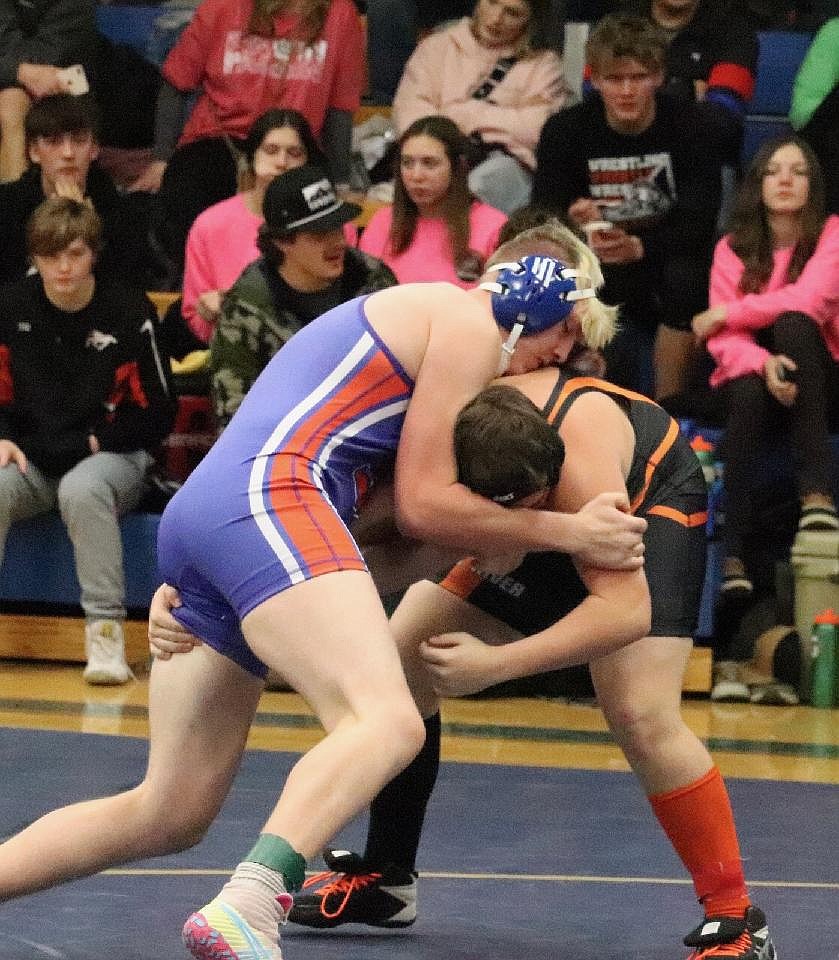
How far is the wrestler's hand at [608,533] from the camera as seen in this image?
338cm

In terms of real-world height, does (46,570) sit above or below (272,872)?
below

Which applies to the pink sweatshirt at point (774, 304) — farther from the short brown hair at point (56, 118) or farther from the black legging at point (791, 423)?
the short brown hair at point (56, 118)

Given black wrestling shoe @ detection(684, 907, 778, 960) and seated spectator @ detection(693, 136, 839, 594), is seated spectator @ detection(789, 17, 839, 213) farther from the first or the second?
black wrestling shoe @ detection(684, 907, 778, 960)

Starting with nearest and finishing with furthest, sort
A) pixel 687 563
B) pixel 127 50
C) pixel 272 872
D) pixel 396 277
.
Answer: pixel 272 872
pixel 687 563
pixel 396 277
pixel 127 50

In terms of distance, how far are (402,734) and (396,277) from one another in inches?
149

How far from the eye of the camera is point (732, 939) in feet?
12.0

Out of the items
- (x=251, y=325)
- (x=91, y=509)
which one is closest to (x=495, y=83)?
(x=251, y=325)

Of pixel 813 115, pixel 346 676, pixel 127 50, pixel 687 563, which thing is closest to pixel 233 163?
pixel 127 50

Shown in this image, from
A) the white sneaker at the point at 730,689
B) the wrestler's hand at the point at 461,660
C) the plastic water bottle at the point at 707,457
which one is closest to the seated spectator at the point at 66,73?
the plastic water bottle at the point at 707,457

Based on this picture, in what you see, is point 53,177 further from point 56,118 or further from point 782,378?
point 782,378

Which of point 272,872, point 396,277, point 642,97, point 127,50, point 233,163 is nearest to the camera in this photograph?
point 272,872

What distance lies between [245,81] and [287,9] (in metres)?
0.31

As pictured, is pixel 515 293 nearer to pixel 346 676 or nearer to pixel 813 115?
pixel 346 676

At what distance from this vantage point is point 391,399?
3.38 m
